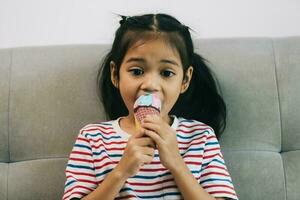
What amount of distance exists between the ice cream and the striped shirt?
143 millimetres

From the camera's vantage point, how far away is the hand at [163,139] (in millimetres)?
911

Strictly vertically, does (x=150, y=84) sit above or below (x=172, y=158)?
above

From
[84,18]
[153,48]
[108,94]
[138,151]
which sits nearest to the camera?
[138,151]

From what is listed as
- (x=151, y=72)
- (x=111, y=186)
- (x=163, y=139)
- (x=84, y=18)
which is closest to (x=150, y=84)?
(x=151, y=72)

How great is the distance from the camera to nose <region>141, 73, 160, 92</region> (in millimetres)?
995

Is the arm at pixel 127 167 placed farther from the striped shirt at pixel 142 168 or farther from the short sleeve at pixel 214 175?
the short sleeve at pixel 214 175

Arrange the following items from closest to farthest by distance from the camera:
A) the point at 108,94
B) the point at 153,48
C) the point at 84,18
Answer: the point at 153,48 → the point at 108,94 → the point at 84,18

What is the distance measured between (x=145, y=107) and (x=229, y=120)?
370 millimetres

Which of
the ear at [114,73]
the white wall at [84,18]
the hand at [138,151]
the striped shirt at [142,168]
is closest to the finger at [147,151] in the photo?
the hand at [138,151]

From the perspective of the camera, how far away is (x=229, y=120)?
1.23 meters

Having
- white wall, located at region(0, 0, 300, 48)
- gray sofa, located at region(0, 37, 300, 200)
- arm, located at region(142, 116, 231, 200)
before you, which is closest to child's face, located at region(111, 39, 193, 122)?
arm, located at region(142, 116, 231, 200)

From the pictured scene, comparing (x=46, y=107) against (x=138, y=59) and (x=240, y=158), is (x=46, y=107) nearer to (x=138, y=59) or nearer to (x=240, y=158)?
(x=138, y=59)

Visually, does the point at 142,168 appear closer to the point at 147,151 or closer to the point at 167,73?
the point at 147,151

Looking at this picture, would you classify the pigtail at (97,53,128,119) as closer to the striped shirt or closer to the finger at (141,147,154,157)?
the striped shirt
